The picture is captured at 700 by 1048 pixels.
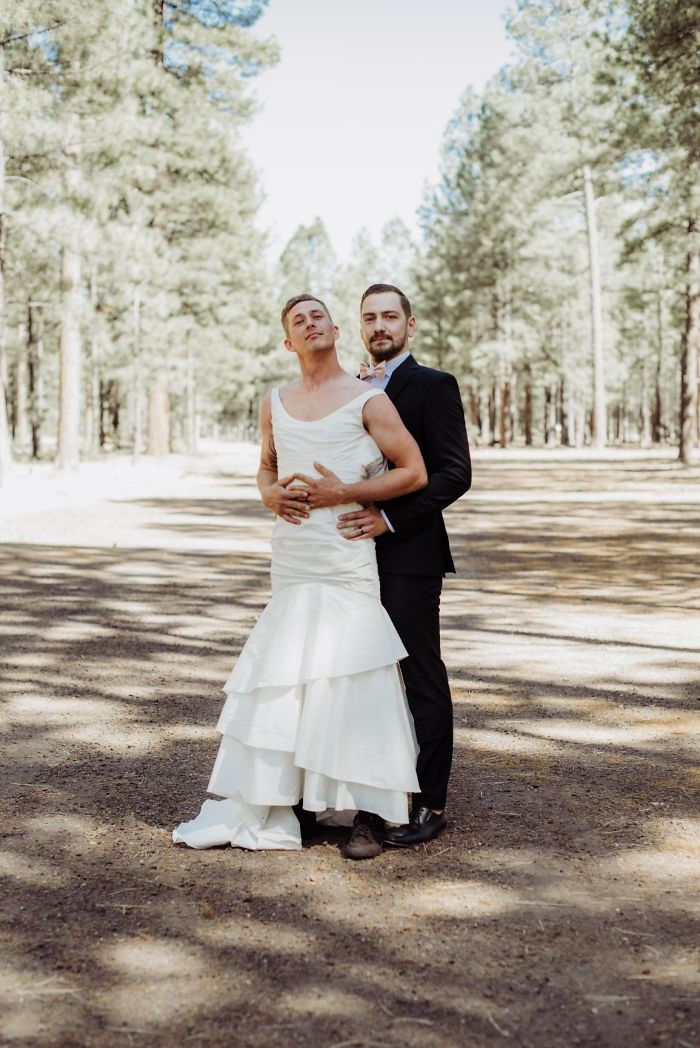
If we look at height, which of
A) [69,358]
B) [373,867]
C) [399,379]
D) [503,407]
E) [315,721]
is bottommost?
[373,867]

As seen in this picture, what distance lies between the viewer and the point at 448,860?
4.05 m

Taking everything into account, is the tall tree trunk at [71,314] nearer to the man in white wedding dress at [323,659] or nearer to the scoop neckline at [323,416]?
the scoop neckline at [323,416]

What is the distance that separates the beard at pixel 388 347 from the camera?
14.2ft

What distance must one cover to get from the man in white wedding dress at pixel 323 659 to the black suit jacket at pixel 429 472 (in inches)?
3.3

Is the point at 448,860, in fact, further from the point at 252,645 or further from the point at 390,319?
the point at 390,319

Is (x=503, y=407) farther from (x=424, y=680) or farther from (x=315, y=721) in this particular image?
(x=315, y=721)

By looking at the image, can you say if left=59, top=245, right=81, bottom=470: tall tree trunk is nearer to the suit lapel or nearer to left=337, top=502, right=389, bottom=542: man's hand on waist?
the suit lapel

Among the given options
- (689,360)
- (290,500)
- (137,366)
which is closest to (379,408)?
(290,500)

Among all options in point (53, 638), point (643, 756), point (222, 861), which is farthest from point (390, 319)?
point (53, 638)

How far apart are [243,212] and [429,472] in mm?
40879

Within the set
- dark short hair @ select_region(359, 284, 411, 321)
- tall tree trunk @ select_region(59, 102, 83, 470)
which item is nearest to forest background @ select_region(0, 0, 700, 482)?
tall tree trunk @ select_region(59, 102, 83, 470)

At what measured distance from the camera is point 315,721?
4.09 m

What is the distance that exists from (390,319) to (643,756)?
2625 millimetres

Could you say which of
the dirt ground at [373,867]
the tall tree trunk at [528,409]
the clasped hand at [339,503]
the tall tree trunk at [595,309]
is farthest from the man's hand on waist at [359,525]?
the tall tree trunk at [528,409]
